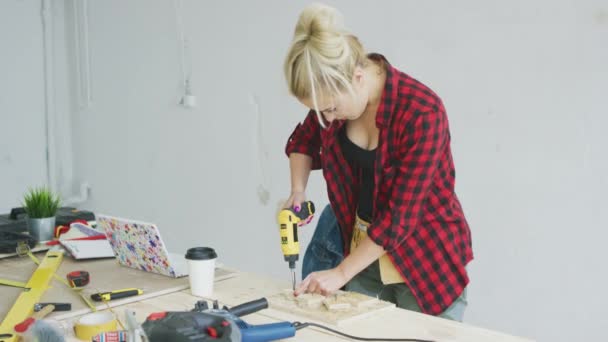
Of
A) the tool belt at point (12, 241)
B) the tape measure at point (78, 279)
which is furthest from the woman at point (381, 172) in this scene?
the tool belt at point (12, 241)

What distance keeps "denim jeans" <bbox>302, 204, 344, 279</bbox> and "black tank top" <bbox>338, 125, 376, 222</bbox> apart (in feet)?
0.47

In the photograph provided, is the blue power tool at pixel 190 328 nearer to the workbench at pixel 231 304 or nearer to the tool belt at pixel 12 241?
the workbench at pixel 231 304

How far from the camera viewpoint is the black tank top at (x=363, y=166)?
167cm

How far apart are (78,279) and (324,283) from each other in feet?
2.11

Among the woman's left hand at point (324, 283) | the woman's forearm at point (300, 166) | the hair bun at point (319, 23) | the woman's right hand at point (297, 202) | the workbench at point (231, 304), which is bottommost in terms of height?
the workbench at point (231, 304)

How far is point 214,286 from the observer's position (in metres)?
1.61

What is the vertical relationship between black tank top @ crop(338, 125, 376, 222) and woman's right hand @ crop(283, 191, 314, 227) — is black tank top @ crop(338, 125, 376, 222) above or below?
above

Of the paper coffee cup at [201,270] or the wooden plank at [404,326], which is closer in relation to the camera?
the wooden plank at [404,326]

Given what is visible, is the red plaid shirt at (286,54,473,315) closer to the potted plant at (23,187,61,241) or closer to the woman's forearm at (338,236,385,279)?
the woman's forearm at (338,236,385,279)

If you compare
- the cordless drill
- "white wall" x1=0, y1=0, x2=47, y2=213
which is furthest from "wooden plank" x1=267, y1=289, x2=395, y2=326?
"white wall" x1=0, y1=0, x2=47, y2=213

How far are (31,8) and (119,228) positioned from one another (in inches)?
125

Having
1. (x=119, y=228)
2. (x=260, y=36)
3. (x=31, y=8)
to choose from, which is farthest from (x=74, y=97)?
(x=119, y=228)

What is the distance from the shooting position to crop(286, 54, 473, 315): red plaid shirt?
4.90 ft

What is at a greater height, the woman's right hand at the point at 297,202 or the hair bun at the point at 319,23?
the hair bun at the point at 319,23
